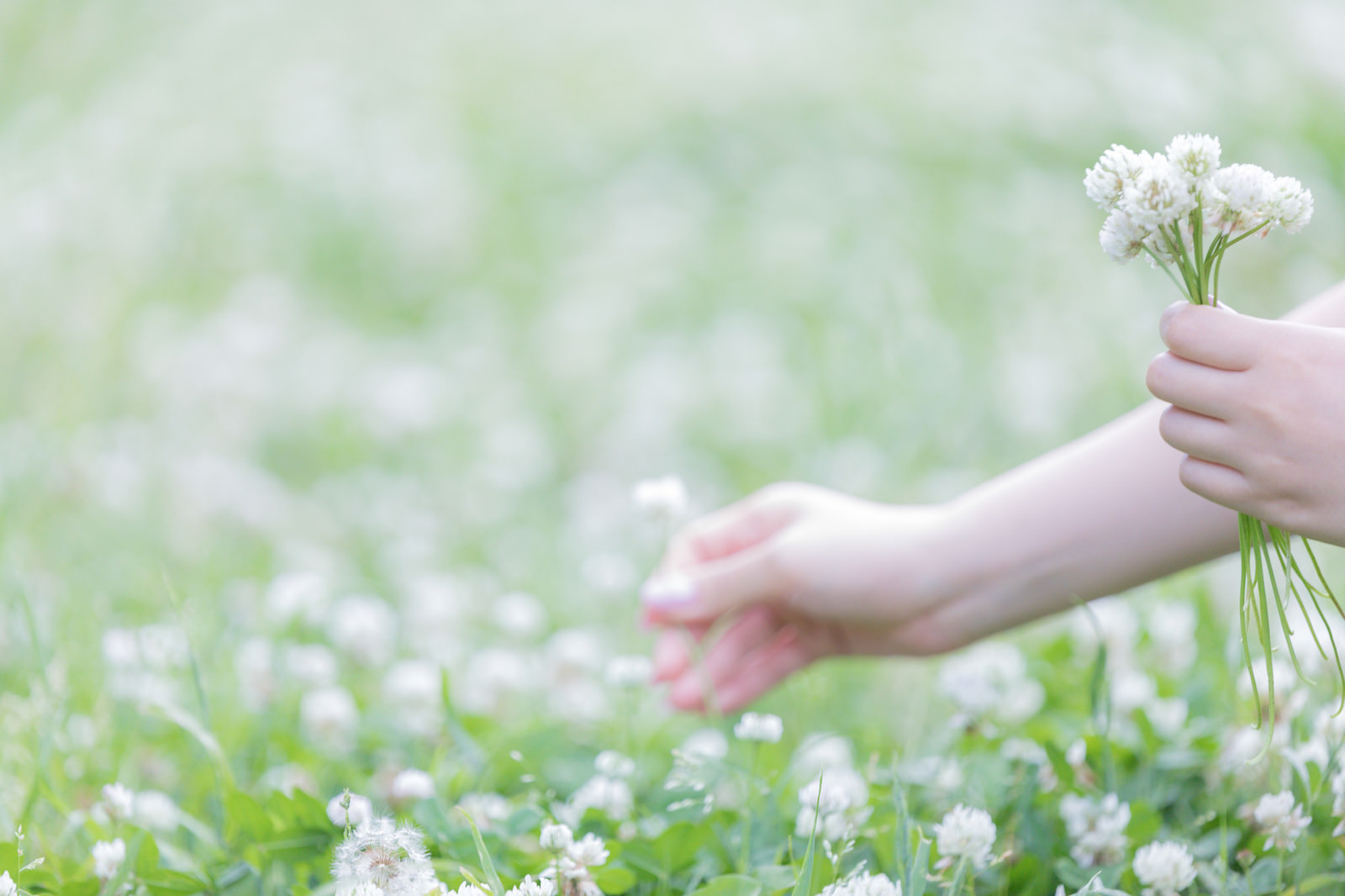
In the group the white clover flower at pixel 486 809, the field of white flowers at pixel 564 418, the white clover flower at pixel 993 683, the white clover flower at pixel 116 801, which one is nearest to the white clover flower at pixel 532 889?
the field of white flowers at pixel 564 418

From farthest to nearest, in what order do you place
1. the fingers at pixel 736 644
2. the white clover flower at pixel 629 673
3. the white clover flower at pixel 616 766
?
Answer: the fingers at pixel 736 644 → the white clover flower at pixel 629 673 → the white clover flower at pixel 616 766

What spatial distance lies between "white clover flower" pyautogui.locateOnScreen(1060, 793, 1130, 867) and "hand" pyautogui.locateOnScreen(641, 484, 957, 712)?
0.27 m

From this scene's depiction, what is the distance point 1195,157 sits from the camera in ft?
2.22

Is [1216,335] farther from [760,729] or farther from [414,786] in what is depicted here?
[414,786]

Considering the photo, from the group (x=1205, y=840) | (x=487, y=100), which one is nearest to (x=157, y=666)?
(x=1205, y=840)

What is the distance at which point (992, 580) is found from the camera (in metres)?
1.13

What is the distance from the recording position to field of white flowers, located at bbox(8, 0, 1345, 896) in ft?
3.17

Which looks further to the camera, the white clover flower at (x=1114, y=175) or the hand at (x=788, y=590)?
the hand at (x=788, y=590)

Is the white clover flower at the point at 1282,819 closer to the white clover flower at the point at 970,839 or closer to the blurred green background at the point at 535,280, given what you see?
the white clover flower at the point at 970,839

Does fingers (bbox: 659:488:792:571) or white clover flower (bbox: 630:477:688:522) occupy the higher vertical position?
white clover flower (bbox: 630:477:688:522)

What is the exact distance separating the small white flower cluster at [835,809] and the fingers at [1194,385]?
0.41 metres

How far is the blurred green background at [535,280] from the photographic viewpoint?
6.85 feet

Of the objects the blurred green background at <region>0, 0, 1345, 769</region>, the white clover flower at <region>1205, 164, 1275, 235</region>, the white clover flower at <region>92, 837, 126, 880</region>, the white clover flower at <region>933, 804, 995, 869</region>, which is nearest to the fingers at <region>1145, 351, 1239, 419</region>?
the white clover flower at <region>1205, 164, 1275, 235</region>

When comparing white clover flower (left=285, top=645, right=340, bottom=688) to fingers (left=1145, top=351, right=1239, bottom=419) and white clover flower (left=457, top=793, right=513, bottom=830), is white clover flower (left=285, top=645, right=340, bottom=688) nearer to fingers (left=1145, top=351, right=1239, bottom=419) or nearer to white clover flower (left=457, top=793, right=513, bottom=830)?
white clover flower (left=457, top=793, right=513, bottom=830)
